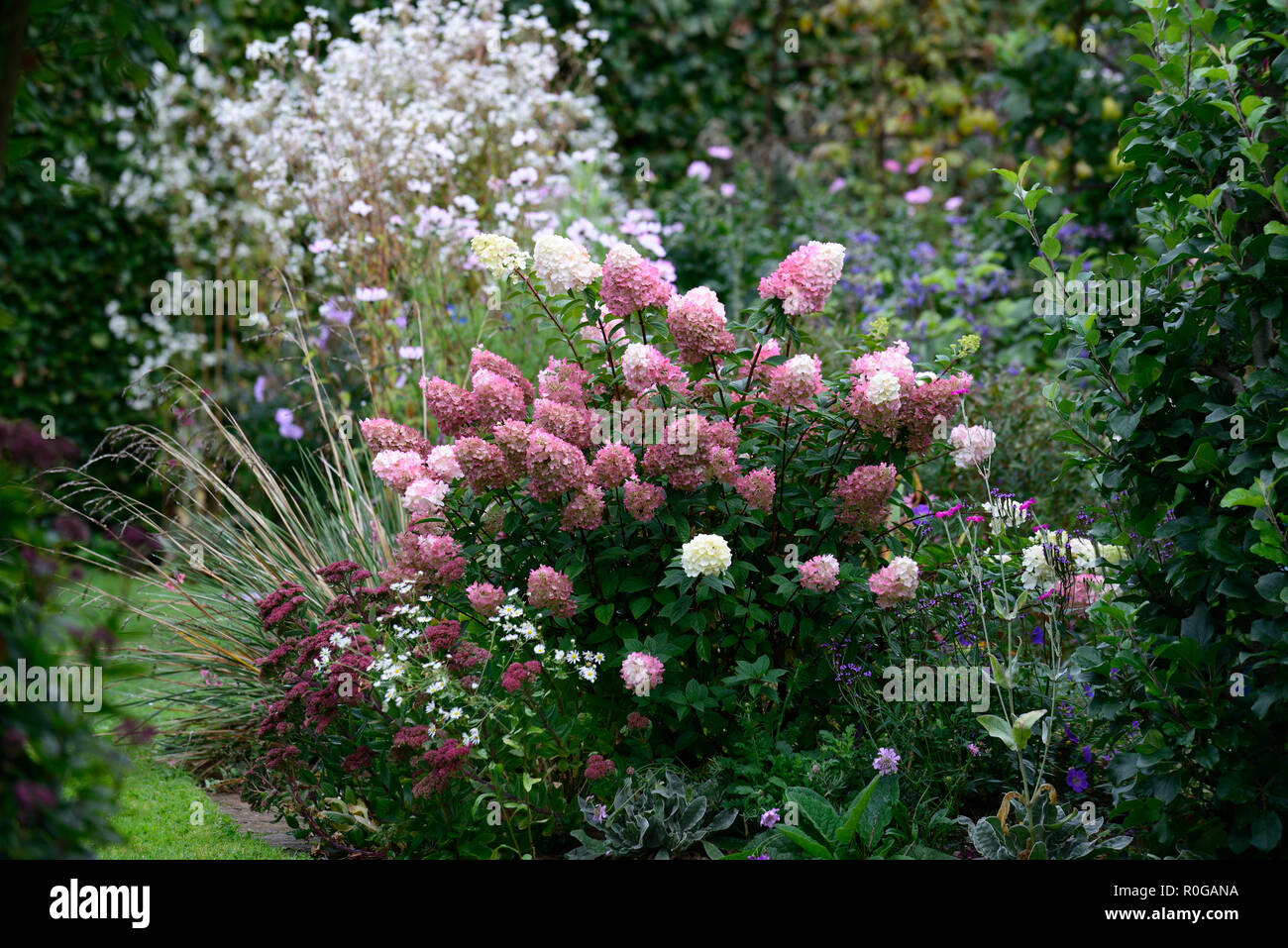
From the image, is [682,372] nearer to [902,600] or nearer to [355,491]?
[902,600]

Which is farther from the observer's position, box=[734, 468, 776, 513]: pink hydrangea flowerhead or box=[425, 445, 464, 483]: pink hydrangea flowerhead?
box=[425, 445, 464, 483]: pink hydrangea flowerhead

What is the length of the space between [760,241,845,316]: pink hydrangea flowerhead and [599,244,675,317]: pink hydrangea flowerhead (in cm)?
30

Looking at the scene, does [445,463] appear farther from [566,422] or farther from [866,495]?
[866,495]

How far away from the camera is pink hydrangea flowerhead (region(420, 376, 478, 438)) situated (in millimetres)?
3254

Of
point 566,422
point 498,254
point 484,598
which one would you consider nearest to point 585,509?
point 566,422

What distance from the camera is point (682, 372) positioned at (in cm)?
316

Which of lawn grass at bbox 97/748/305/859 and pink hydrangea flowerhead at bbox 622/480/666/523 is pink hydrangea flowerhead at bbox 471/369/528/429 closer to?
pink hydrangea flowerhead at bbox 622/480/666/523

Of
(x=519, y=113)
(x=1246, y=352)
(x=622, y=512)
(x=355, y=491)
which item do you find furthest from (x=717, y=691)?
(x=519, y=113)

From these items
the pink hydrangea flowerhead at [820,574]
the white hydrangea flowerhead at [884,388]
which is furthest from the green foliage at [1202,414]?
the pink hydrangea flowerhead at [820,574]

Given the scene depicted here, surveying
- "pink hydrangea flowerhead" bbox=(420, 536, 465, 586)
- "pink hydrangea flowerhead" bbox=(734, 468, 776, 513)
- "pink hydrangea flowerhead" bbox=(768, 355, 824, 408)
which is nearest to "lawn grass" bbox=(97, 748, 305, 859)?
"pink hydrangea flowerhead" bbox=(420, 536, 465, 586)

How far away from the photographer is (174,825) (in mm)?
3598

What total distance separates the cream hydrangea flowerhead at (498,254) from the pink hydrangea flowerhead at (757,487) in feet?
2.97

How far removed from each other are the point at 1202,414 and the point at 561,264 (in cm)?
171

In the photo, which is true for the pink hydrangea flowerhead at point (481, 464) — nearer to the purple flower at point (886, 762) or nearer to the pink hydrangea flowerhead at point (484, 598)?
the pink hydrangea flowerhead at point (484, 598)
